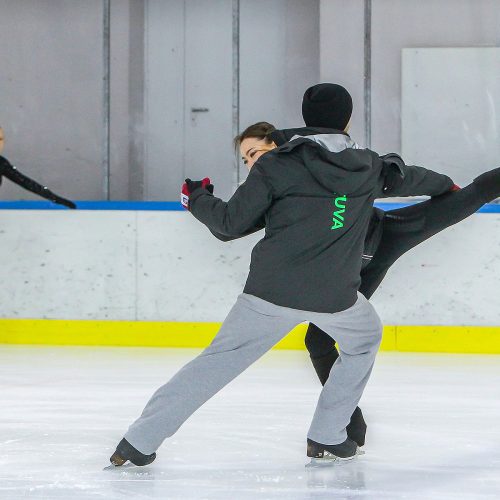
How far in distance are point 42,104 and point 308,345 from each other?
21.1 ft

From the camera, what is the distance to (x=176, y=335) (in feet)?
18.4

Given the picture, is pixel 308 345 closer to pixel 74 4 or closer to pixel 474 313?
pixel 474 313

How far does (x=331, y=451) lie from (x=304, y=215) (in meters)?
0.65

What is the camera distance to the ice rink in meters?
2.40

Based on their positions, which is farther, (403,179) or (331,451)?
(331,451)

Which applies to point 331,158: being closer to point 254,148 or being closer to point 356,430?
point 254,148

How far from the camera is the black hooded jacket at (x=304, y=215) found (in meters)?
2.31

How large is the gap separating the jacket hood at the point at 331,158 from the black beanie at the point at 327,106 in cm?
4

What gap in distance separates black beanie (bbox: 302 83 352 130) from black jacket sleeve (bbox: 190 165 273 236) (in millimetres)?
202

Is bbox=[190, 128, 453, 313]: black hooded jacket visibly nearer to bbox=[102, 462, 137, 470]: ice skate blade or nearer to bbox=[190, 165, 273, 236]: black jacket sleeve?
bbox=[190, 165, 273, 236]: black jacket sleeve

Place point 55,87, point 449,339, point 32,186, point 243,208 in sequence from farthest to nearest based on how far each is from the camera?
point 55,87, point 32,186, point 449,339, point 243,208

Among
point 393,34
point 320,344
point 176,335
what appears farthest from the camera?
point 393,34

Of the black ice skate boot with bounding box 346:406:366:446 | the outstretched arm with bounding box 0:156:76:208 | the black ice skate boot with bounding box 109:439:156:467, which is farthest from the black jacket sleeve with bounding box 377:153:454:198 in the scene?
the outstretched arm with bounding box 0:156:76:208

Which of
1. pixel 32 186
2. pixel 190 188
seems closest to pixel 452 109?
pixel 32 186
